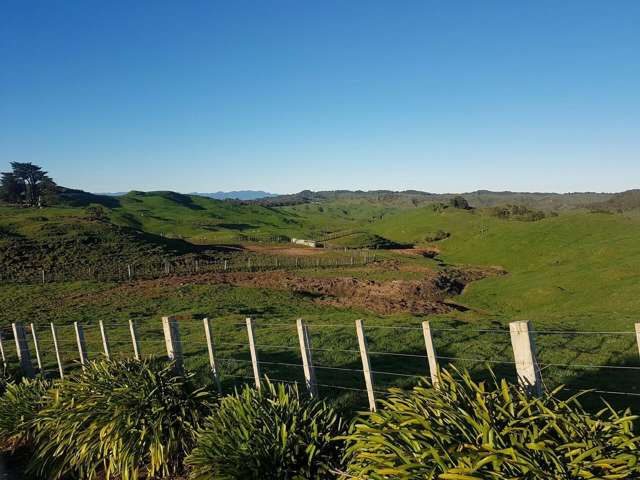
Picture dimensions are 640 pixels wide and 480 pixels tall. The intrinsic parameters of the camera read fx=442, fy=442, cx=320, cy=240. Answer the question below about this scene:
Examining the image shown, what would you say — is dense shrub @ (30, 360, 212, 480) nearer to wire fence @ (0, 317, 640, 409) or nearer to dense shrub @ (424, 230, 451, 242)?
wire fence @ (0, 317, 640, 409)

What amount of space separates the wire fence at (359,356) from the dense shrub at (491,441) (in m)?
0.72

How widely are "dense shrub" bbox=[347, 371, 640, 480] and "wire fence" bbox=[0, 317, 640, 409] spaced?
0.72 m

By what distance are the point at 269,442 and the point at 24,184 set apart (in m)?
124

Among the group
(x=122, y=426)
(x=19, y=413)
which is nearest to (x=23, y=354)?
(x=19, y=413)

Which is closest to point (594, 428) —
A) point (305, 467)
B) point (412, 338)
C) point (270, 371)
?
point (305, 467)

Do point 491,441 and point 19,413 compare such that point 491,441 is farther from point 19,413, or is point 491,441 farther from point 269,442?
point 19,413

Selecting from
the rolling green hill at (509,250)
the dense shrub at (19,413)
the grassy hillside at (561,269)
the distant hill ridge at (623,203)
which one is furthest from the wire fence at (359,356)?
the distant hill ridge at (623,203)

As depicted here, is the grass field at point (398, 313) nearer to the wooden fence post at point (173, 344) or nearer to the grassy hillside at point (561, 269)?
the grassy hillside at point (561, 269)

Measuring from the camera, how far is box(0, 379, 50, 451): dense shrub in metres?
9.30

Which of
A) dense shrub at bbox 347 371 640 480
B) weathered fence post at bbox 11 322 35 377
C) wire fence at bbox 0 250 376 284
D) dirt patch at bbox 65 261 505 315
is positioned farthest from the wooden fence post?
wire fence at bbox 0 250 376 284

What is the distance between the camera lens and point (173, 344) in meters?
9.14

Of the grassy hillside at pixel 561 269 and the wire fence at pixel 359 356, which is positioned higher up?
the wire fence at pixel 359 356

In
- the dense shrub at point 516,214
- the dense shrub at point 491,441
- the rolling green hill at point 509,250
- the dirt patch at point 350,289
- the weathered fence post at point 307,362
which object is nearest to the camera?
the dense shrub at point 491,441

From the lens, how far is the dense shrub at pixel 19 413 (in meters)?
9.30
